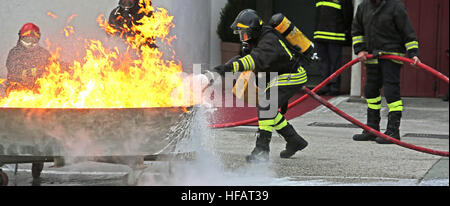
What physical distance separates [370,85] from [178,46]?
4668 mm

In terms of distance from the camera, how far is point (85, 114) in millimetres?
4020

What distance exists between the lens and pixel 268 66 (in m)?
5.27

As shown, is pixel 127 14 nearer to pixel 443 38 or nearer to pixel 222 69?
pixel 222 69

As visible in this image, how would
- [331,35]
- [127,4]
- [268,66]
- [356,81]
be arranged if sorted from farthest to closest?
[331,35], [356,81], [127,4], [268,66]

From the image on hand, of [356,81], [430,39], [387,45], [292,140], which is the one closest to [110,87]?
[292,140]

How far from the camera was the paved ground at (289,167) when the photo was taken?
4793 millimetres

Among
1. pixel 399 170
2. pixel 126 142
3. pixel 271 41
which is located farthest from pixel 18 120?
pixel 399 170

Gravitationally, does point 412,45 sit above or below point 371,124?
above

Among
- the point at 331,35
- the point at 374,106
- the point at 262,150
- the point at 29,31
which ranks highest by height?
the point at 331,35

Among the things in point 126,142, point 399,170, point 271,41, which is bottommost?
point 399,170

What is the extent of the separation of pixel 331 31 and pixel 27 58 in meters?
5.52

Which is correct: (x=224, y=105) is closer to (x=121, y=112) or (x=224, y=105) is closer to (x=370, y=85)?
(x=370, y=85)

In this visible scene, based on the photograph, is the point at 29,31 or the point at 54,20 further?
the point at 54,20

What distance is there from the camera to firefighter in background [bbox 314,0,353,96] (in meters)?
10.5
